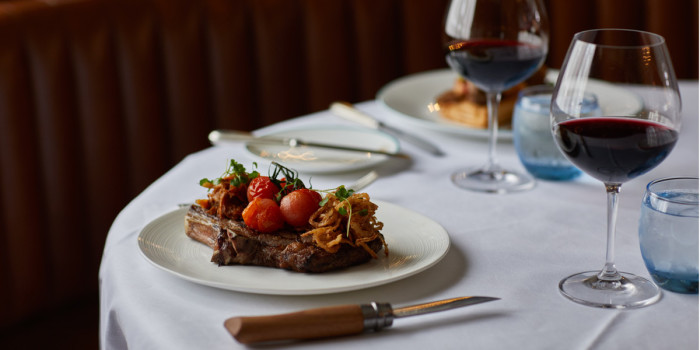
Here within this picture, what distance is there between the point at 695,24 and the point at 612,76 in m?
2.43

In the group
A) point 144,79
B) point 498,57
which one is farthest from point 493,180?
point 144,79

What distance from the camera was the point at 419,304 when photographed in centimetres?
95

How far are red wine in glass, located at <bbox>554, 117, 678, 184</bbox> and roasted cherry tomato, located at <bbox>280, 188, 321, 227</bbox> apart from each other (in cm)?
35

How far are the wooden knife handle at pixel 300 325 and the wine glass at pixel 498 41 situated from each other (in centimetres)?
61

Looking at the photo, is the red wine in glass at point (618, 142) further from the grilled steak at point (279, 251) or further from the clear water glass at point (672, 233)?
the grilled steak at point (279, 251)

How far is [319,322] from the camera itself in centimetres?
87

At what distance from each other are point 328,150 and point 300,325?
31.8 inches

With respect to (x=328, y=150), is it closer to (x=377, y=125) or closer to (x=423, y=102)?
(x=377, y=125)

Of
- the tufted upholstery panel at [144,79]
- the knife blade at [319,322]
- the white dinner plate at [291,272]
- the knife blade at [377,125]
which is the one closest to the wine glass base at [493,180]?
the knife blade at [377,125]

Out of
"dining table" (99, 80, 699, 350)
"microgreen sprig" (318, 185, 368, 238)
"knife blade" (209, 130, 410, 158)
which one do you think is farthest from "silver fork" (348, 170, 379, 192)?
"microgreen sprig" (318, 185, 368, 238)

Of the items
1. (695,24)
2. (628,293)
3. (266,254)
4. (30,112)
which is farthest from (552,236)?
(695,24)

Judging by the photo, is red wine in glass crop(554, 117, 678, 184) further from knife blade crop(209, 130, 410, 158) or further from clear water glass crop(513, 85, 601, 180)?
knife blade crop(209, 130, 410, 158)

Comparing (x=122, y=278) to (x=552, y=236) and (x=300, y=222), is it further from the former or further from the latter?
(x=552, y=236)

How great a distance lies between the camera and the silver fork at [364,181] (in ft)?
4.74
